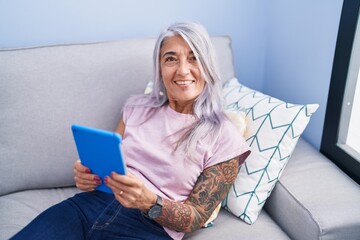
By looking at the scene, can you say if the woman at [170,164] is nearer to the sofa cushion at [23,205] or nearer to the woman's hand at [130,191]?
the woman's hand at [130,191]

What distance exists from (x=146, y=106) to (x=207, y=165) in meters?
0.37

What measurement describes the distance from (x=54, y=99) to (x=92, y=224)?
0.54 meters

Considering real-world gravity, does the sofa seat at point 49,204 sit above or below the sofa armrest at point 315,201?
below

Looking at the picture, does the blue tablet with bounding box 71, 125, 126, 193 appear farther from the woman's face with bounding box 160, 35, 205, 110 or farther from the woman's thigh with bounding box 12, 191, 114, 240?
the woman's face with bounding box 160, 35, 205, 110

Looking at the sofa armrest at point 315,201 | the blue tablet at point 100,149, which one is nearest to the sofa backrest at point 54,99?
the blue tablet at point 100,149

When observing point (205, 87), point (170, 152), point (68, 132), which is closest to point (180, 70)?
point (205, 87)

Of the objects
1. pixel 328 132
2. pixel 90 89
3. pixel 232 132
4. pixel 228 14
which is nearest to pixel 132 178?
pixel 232 132

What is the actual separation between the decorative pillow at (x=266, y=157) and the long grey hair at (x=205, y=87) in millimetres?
184

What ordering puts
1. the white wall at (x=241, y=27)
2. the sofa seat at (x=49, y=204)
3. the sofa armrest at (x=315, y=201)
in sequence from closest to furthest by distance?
1. the sofa armrest at (x=315, y=201)
2. the sofa seat at (x=49, y=204)
3. the white wall at (x=241, y=27)

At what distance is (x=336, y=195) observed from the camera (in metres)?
1.04

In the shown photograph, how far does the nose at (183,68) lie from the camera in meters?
1.12

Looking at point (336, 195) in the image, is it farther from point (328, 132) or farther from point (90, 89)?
point (90, 89)

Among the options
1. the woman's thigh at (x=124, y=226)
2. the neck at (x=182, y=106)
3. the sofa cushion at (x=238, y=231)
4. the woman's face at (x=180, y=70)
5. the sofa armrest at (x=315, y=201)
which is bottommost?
the sofa cushion at (x=238, y=231)

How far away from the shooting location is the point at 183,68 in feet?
3.67
